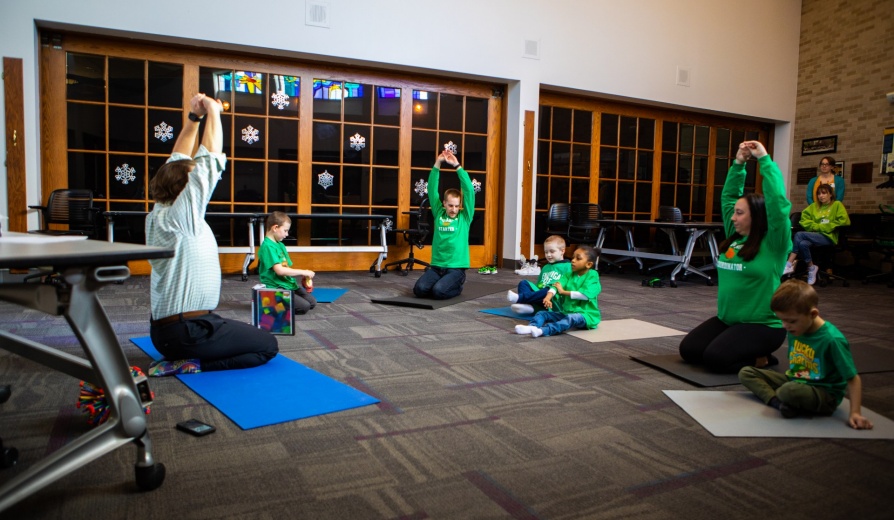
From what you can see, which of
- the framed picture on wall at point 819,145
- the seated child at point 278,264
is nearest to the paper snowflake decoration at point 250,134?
the seated child at point 278,264

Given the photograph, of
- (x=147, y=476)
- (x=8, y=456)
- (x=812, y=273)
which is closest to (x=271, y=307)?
(x=8, y=456)

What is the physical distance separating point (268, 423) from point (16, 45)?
4.93m

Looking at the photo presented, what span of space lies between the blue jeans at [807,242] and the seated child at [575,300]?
404 centimetres

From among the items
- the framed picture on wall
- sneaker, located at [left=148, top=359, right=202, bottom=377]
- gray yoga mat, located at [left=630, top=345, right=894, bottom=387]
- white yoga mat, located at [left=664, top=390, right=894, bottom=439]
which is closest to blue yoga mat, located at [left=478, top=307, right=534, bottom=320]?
gray yoga mat, located at [left=630, top=345, right=894, bottom=387]

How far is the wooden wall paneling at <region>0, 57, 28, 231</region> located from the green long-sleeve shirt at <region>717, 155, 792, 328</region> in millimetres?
5519

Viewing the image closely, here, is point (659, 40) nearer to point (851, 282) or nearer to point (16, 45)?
point (851, 282)

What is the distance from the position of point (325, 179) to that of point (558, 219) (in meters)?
2.87

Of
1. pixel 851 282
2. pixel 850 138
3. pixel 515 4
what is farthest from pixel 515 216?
pixel 850 138

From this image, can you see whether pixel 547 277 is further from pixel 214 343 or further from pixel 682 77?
pixel 682 77

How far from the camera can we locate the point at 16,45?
5145 mm

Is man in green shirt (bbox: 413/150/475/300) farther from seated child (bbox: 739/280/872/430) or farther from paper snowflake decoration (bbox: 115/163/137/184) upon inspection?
paper snowflake decoration (bbox: 115/163/137/184)

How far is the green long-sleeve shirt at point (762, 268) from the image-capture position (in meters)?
2.59

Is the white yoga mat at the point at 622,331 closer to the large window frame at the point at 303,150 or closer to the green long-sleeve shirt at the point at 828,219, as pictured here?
the large window frame at the point at 303,150

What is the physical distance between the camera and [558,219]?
7594mm
